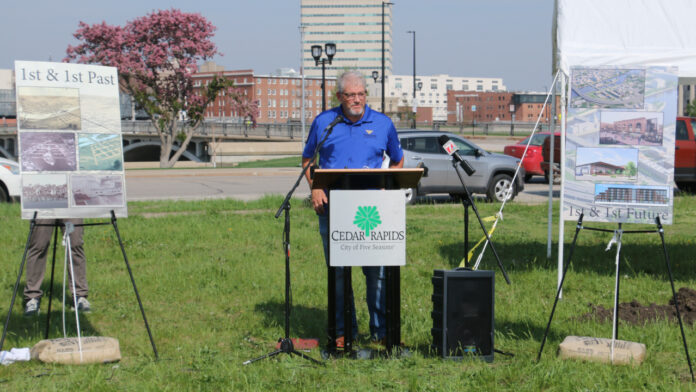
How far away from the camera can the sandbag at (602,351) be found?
16.8ft

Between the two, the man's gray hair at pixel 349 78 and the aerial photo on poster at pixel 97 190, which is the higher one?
the man's gray hair at pixel 349 78

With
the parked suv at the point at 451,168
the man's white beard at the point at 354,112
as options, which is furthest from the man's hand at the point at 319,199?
the parked suv at the point at 451,168

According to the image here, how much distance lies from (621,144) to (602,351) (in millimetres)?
1852

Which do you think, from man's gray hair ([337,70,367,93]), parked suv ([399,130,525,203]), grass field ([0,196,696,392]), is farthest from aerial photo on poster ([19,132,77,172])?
parked suv ([399,130,525,203])

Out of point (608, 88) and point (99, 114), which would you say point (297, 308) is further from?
point (608, 88)

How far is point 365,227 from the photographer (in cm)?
501

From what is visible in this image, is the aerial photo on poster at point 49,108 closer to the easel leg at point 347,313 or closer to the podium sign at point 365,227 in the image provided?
the podium sign at point 365,227

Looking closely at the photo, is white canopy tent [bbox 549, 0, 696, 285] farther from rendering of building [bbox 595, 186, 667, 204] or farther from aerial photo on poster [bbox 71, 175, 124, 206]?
aerial photo on poster [bbox 71, 175, 124, 206]

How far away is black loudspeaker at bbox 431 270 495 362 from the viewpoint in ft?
16.9

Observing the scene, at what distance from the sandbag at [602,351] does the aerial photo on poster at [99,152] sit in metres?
3.57

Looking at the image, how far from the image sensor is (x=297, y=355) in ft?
17.5

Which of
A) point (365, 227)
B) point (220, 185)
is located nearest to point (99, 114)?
point (365, 227)

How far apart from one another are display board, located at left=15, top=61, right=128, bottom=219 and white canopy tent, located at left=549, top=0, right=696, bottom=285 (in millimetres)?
4136

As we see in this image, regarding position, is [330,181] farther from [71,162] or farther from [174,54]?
[174,54]
